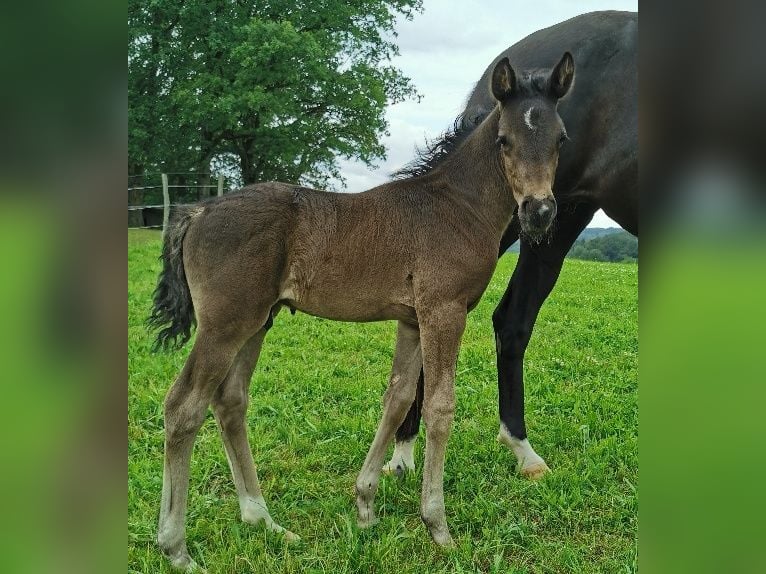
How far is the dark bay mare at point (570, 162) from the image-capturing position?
3.50m

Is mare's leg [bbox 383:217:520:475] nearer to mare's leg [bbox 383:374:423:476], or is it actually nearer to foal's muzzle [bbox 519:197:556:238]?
mare's leg [bbox 383:374:423:476]

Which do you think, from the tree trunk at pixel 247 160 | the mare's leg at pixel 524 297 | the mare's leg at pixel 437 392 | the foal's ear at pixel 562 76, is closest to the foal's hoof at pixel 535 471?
the mare's leg at pixel 524 297

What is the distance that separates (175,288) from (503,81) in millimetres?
1825

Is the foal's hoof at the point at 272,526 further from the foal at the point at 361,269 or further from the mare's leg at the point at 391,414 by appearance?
the mare's leg at the point at 391,414

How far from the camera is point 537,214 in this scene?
2627 millimetres

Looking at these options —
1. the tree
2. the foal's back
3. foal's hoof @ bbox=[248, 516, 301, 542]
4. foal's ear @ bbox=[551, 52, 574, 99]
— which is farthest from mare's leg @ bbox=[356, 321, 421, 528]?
the tree

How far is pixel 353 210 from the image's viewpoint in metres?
2.98

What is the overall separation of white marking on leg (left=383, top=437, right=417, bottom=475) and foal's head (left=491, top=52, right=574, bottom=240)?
1697 millimetres

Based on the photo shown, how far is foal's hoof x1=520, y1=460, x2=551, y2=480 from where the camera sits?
12.2ft

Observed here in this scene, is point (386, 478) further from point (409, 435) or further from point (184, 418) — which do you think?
point (184, 418)

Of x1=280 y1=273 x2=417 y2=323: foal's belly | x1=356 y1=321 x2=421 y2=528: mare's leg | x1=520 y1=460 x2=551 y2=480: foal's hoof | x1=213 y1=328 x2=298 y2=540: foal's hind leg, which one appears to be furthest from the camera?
x1=520 y1=460 x2=551 y2=480: foal's hoof

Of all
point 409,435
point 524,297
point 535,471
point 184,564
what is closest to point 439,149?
point 524,297
